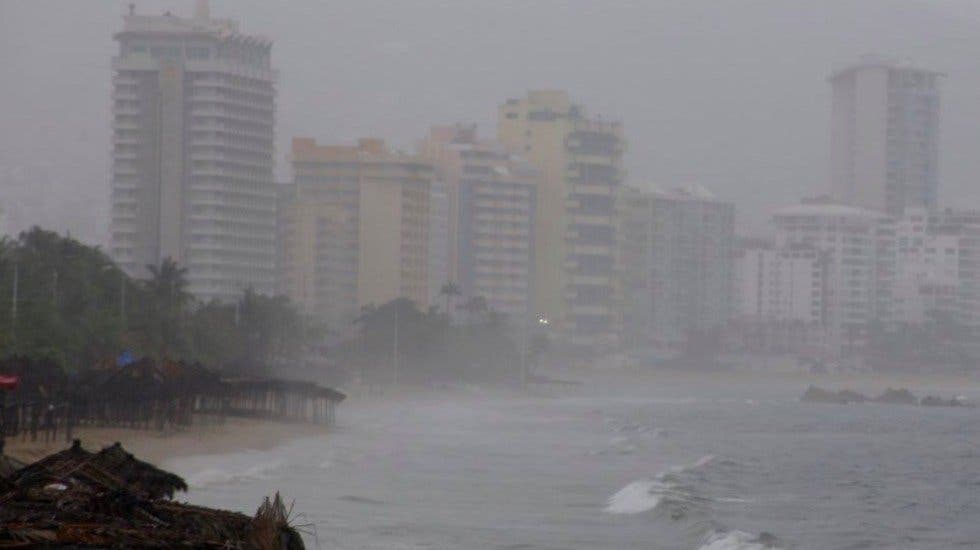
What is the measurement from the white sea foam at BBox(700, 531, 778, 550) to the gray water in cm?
4

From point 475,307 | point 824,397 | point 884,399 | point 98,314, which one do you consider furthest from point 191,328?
point 475,307

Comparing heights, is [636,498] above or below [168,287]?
below

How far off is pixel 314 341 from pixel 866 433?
48.4 metres

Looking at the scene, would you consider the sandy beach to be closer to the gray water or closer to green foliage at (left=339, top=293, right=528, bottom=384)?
the gray water

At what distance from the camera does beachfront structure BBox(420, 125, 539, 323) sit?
555 ft

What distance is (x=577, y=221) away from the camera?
572ft

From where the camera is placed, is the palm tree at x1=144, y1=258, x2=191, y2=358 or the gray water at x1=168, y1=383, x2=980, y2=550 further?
the palm tree at x1=144, y1=258, x2=191, y2=358

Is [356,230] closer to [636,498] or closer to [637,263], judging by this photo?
[637,263]

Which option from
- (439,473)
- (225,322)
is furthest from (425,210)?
(439,473)

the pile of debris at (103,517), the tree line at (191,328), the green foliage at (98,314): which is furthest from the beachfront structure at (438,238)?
the pile of debris at (103,517)

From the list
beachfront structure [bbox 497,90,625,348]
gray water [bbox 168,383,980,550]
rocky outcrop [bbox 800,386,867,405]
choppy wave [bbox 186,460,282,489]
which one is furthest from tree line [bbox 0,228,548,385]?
beachfront structure [bbox 497,90,625,348]

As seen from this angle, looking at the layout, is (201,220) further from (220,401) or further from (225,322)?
(220,401)

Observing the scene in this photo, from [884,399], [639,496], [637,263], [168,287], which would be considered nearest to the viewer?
[639,496]

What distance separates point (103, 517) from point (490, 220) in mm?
159773
